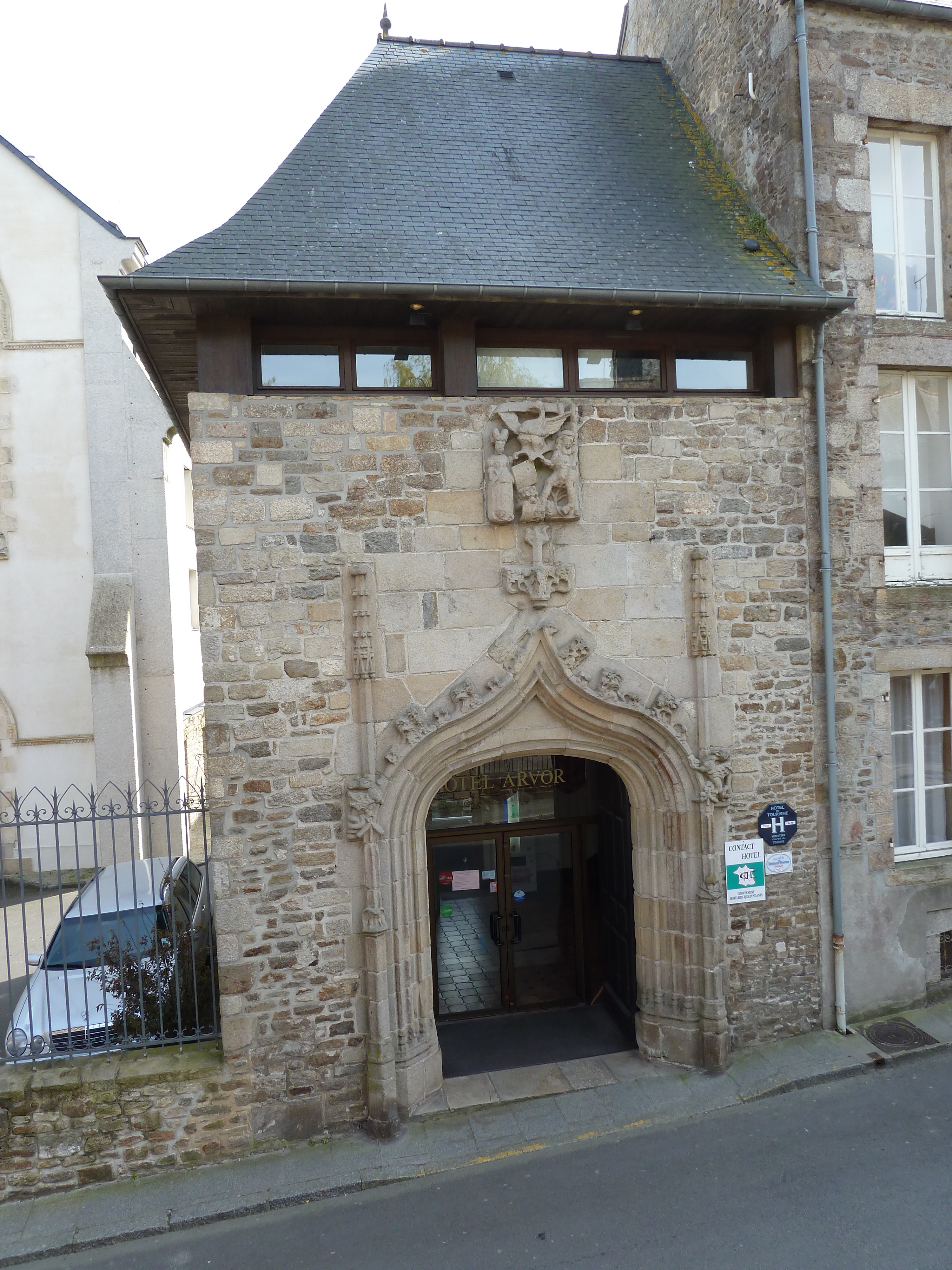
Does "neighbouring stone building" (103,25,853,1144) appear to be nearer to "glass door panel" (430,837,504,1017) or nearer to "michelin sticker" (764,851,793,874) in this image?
"michelin sticker" (764,851,793,874)

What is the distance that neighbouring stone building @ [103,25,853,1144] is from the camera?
6027 mm

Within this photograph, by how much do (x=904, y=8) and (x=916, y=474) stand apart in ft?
13.5

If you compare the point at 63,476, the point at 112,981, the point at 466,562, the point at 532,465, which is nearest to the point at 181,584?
the point at 63,476

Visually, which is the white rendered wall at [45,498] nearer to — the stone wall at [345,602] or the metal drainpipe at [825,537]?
the stone wall at [345,602]

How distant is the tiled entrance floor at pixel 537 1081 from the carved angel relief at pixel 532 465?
4.55m

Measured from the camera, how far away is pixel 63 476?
41.9ft

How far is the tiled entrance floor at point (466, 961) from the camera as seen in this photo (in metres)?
8.21

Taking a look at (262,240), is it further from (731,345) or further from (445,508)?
(731,345)

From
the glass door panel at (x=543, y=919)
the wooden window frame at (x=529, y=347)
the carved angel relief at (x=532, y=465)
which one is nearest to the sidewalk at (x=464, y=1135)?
the glass door panel at (x=543, y=919)

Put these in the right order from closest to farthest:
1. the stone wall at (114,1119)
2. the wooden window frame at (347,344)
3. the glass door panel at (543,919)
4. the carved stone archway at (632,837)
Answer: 1. the stone wall at (114,1119)
2. the carved stone archway at (632,837)
3. the wooden window frame at (347,344)
4. the glass door panel at (543,919)

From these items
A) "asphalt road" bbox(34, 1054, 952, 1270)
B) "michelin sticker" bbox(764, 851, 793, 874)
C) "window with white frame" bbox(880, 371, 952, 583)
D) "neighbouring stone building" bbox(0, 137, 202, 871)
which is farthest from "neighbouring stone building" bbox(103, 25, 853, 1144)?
"neighbouring stone building" bbox(0, 137, 202, 871)

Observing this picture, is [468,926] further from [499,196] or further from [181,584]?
[181,584]

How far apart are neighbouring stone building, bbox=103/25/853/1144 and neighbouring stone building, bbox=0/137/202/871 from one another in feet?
18.5

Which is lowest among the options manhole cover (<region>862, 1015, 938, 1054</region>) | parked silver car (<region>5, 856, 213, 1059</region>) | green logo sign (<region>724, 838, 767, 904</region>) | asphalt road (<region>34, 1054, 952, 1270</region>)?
asphalt road (<region>34, 1054, 952, 1270</region>)
